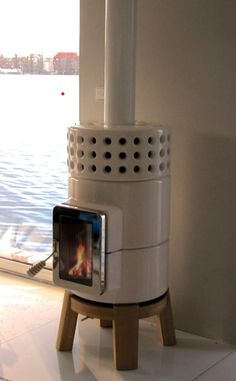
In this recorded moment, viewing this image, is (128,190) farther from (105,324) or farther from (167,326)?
(105,324)

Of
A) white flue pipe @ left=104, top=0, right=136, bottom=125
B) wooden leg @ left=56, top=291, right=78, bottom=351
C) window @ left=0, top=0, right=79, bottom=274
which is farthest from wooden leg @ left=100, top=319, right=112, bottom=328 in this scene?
white flue pipe @ left=104, top=0, right=136, bottom=125

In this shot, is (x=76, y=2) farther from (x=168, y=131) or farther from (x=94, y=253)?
(x=94, y=253)

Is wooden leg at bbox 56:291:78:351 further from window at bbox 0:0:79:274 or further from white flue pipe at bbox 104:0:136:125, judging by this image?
window at bbox 0:0:79:274

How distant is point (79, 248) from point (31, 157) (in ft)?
4.44

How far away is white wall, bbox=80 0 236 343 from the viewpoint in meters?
2.25

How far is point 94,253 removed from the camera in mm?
2027

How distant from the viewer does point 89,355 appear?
227cm

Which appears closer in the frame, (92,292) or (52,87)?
(92,292)

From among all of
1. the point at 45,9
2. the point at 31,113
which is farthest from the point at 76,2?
the point at 31,113

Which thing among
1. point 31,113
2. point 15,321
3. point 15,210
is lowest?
point 15,321

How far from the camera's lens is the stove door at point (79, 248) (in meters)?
2.02

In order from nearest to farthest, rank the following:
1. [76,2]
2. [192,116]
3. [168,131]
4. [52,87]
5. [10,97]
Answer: [168,131]
[192,116]
[76,2]
[52,87]
[10,97]

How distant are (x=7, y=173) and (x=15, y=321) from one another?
109 cm

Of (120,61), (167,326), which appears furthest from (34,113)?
(167,326)
